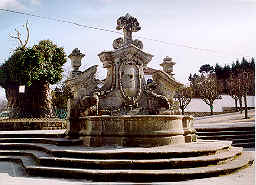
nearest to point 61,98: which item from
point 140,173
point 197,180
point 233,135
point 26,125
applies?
point 26,125

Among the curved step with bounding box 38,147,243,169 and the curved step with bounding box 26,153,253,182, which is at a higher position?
the curved step with bounding box 38,147,243,169

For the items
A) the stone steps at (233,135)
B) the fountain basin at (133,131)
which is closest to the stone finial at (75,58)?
the fountain basin at (133,131)

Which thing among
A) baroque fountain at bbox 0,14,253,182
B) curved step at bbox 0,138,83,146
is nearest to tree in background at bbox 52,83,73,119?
curved step at bbox 0,138,83,146

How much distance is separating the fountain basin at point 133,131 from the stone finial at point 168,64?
328 cm

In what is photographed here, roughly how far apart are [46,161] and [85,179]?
4.18 feet

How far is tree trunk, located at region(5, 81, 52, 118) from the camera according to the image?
18.7 meters

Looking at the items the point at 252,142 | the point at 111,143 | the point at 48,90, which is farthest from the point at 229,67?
the point at 111,143

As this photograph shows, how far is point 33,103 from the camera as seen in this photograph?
18797 millimetres

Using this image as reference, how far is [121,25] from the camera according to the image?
919 cm

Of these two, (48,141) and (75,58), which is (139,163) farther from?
(75,58)

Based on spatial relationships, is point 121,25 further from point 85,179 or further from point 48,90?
point 48,90

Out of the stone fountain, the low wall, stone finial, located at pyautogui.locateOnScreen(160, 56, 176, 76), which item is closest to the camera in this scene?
the stone fountain

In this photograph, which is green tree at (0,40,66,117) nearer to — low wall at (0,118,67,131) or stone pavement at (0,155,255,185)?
low wall at (0,118,67,131)

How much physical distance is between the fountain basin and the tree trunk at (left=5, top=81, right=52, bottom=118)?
12.6 metres
